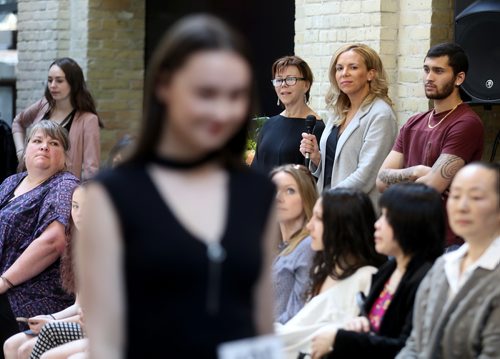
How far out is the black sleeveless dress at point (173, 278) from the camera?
2.29 meters

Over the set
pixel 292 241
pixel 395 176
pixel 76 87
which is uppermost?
pixel 76 87

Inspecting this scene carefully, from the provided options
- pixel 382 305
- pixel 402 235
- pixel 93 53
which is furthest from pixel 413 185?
pixel 93 53

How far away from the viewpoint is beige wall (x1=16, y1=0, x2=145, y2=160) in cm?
1070

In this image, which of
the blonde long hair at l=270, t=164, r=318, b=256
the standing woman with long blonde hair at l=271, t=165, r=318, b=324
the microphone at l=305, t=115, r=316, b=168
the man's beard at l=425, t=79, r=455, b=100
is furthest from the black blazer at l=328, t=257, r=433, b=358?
the microphone at l=305, t=115, r=316, b=168

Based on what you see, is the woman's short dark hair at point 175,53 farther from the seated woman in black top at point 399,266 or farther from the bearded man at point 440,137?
the bearded man at point 440,137

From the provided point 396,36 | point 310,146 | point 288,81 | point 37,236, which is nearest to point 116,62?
point 396,36

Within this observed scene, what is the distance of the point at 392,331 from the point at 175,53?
2.16 m

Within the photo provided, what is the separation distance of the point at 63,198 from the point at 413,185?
2639mm

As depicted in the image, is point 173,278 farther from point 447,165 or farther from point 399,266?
point 447,165

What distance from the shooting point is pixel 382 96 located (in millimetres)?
6215

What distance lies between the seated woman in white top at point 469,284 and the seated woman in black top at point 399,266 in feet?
0.79

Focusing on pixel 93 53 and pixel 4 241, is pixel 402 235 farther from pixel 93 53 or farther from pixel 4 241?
pixel 93 53

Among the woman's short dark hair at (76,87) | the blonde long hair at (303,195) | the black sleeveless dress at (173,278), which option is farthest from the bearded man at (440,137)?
the black sleeveless dress at (173,278)

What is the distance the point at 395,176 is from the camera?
5.66 metres
